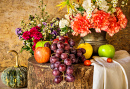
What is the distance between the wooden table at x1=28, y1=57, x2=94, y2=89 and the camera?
1120 millimetres

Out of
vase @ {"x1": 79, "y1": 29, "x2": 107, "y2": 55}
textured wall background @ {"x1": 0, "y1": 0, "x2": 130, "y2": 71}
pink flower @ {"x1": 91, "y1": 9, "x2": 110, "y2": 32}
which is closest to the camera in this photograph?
pink flower @ {"x1": 91, "y1": 9, "x2": 110, "y2": 32}

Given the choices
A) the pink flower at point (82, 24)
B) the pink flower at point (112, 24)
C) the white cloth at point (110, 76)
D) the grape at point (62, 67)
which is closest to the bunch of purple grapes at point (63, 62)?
the grape at point (62, 67)

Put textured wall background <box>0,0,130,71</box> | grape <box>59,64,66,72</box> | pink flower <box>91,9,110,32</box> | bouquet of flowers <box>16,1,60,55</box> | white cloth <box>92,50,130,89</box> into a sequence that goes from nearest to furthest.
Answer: grape <box>59,64,66,72</box> → white cloth <box>92,50,130,89</box> → pink flower <box>91,9,110,32</box> → bouquet of flowers <box>16,1,60,55</box> → textured wall background <box>0,0,130,71</box>

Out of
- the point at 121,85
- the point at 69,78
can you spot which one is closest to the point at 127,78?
the point at 121,85

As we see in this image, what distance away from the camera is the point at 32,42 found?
1867 millimetres

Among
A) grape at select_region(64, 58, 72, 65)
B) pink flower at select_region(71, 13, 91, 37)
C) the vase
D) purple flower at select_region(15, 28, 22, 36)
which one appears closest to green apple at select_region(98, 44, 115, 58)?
the vase

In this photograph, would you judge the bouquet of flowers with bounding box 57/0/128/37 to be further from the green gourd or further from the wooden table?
the green gourd

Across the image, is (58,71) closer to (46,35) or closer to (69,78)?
(69,78)

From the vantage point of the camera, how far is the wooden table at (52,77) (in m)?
1.12

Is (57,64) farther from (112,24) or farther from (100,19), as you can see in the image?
(112,24)

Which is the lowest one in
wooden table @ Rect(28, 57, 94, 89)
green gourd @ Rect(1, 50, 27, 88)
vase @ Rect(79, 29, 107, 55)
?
green gourd @ Rect(1, 50, 27, 88)

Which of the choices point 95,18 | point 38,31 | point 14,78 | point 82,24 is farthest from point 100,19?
point 14,78

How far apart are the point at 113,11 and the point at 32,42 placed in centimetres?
106

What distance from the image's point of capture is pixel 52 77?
1151 millimetres
